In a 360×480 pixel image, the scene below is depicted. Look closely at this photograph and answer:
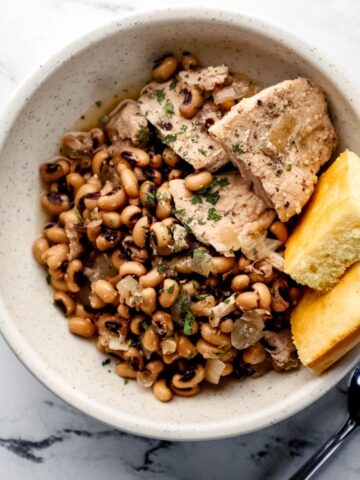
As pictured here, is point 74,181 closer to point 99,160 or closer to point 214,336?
point 99,160

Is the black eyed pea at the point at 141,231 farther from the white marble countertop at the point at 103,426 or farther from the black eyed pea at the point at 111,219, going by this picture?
the white marble countertop at the point at 103,426

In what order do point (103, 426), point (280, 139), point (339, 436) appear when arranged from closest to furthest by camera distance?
point (280, 139) → point (339, 436) → point (103, 426)

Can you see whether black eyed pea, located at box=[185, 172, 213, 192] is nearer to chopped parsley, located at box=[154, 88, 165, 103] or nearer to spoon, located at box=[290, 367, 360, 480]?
chopped parsley, located at box=[154, 88, 165, 103]

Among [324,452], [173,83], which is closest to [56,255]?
[173,83]

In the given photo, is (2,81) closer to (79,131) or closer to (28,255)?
(79,131)

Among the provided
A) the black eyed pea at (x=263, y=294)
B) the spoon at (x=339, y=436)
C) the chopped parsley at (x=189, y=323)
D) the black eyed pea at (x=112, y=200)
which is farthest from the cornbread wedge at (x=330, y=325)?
the black eyed pea at (x=112, y=200)

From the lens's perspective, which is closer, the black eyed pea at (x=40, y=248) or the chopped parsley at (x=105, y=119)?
the black eyed pea at (x=40, y=248)
